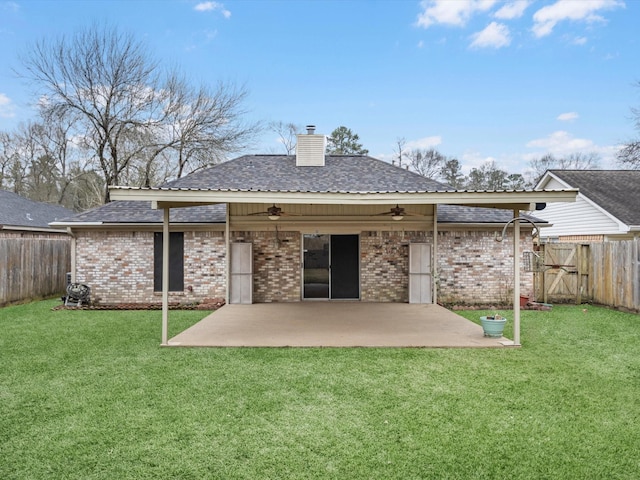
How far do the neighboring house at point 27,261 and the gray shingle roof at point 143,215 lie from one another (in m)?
1.50

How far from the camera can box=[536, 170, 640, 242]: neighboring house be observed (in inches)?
531

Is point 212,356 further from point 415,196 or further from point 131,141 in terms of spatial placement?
point 131,141

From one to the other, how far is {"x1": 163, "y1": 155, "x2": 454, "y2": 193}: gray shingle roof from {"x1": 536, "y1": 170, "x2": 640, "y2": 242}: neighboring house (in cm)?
564

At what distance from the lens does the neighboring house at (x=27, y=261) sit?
11023 millimetres

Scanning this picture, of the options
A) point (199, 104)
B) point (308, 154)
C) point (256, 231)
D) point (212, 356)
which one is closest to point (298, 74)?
point (199, 104)

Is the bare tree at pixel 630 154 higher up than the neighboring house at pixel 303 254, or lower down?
higher up

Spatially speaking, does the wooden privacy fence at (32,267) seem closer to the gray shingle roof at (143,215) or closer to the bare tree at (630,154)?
the gray shingle roof at (143,215)

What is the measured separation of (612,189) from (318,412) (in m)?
16.0

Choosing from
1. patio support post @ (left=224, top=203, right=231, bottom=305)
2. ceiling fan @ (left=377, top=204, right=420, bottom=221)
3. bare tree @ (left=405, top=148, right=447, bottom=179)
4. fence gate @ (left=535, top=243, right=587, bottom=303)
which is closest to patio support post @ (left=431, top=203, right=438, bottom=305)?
ceiling fan @ (left=377, top=204, right=420, bottom=221)

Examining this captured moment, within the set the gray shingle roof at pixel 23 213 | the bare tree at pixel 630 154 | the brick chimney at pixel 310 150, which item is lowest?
the gray shingle roof at pixel 23 213

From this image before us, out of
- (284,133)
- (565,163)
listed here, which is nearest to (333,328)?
(284,133)

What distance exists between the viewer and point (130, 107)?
19.5m

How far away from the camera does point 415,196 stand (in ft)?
20.8

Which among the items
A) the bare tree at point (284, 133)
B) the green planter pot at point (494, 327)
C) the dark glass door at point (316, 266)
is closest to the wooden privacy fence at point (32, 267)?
the dark glass door at point (316, 266)
